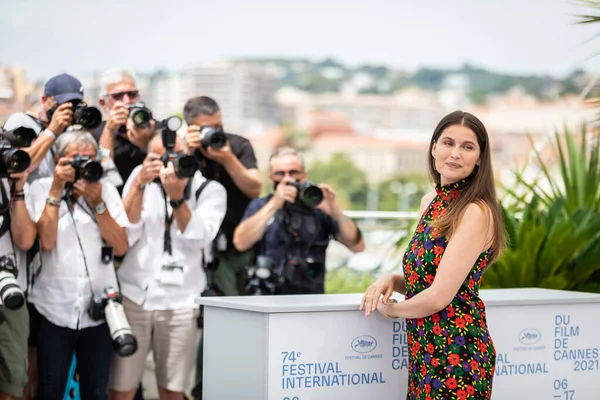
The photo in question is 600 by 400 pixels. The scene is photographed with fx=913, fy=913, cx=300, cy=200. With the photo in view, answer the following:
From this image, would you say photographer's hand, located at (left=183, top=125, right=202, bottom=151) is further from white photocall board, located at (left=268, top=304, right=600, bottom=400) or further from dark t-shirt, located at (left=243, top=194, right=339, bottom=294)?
white photocall board, located at (left=268, top=304, right=600, bottom=400)

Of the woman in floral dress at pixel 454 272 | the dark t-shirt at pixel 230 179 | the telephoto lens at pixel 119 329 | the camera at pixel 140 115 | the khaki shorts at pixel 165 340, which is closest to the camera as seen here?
the woman in floral dress at pixel 454 272

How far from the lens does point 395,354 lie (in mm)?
2924

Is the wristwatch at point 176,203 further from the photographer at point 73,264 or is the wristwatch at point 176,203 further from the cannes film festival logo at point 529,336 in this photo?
the cannes film festival logo at point 529,336

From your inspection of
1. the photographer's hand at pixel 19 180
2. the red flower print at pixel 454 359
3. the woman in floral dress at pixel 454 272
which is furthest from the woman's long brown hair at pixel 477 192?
the photographer's hand at pixel 19 180

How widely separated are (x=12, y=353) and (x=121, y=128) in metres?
1.30

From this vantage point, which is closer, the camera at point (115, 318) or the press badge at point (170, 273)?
the camera at point (115, 318)

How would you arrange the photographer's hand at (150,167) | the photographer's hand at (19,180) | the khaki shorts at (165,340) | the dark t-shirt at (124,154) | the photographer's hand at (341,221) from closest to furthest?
the photographer's hand at (19,180) < the photographer's hand at (150,167) < the khaki shorts at (165,340) < the photographer's hand at (341,221) < the dark t-shirt at (124,154)

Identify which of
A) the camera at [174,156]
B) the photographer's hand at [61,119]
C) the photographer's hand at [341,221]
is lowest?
the photographer's hand at [341,221]

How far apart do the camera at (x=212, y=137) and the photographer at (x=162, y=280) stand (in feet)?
0.66

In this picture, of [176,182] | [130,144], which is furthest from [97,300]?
[130,144]

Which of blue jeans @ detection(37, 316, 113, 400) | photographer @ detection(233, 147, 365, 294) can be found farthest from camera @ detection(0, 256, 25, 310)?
photographer @ detection(233, 147, 365, 294)

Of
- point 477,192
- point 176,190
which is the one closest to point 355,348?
point 477,192

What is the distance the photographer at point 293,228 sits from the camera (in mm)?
4477

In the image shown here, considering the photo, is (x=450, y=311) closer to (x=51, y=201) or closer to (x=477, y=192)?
(x=477, y=192)
